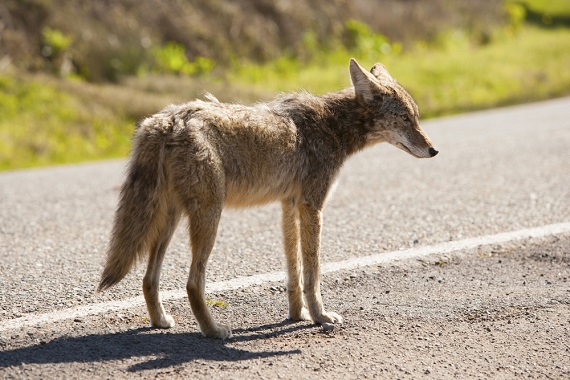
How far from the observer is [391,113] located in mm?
5719

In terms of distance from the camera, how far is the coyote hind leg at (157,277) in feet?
15.9

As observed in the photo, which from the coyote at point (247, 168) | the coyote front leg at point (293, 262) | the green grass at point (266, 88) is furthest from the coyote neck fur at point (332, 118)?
the green grass at point (266, 88)

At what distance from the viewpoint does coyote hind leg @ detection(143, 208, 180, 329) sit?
4855 millimetres

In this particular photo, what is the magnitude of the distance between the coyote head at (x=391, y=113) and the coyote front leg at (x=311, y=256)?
0.88 m

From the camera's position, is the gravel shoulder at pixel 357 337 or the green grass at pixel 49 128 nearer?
the gravel shoulder at pixel 357 337

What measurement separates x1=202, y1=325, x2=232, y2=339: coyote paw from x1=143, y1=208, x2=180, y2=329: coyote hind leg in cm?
32

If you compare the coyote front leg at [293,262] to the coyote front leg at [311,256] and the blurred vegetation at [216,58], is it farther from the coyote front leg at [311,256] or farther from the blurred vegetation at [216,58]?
the blurred vegetation at [216,58]

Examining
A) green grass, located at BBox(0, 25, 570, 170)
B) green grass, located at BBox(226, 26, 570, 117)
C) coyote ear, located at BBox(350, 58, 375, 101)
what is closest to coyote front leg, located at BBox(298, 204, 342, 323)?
coyote ear, located at BBox(350, 58, 375, 101)

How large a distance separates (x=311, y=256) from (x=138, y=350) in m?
1.33

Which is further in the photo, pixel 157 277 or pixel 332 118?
pixel 332 118

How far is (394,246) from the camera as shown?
258 inches

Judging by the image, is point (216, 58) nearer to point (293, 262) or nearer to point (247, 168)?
point (293, 262)

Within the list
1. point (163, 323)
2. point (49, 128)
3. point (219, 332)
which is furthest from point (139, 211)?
point (49, 128)

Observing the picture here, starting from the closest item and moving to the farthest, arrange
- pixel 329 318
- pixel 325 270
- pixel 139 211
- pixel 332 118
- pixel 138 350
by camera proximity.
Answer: pixel 138 350 < pixel 139 211 < pixel 329 318 < pixel 332 118 < pixel 325 270
